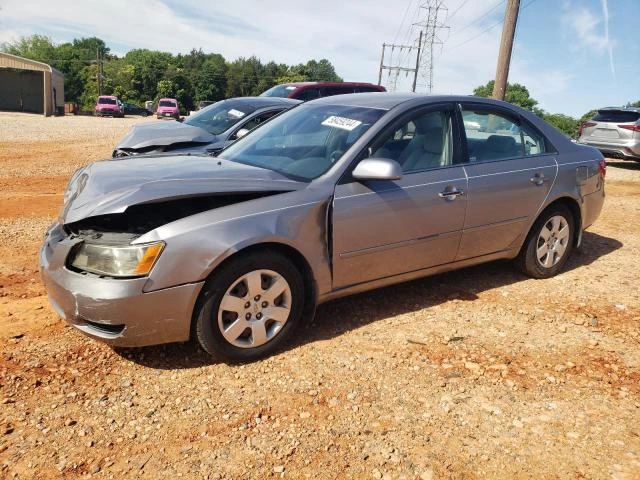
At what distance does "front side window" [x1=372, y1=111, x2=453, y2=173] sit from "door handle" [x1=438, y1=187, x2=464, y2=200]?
0.21 m

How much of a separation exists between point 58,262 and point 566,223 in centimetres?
429

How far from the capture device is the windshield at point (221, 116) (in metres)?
8.12

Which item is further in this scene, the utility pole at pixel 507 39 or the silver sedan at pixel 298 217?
the utility pole at pixel 507 39

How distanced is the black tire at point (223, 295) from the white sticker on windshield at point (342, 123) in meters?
1.17

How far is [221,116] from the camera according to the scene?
27.6 ft

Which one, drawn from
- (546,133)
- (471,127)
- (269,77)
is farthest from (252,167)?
(269,77)

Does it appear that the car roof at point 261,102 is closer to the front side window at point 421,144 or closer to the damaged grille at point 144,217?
the front side window at point 421,144

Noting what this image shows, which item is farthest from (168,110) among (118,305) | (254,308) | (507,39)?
(118,305)

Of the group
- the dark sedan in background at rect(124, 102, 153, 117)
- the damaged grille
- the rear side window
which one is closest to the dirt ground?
the damaged grille

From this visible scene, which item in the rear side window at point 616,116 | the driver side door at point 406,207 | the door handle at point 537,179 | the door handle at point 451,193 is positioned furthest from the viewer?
the rear side window at point 616,116

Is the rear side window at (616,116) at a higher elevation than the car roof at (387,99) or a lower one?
higher

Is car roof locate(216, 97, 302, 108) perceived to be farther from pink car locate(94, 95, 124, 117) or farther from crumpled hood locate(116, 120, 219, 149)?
pink car locate(94, 95, 124, 117)

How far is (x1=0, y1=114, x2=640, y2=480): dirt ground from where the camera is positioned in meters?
2.55

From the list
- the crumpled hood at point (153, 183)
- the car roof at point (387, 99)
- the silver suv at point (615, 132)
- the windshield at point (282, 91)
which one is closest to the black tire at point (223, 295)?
the crumpled hood at point (153, 183)
